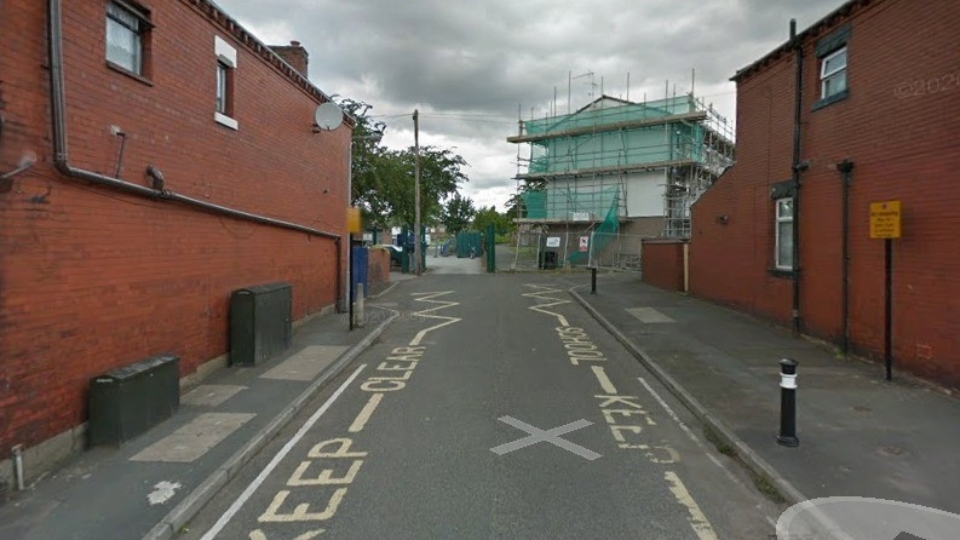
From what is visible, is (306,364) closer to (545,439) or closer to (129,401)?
(129,401)

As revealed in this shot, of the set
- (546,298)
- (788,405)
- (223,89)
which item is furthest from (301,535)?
(546,298)

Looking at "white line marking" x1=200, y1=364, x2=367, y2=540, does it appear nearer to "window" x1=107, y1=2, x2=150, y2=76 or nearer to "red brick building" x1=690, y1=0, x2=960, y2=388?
"window" x1=107, y1=2, x2=150, y2=76

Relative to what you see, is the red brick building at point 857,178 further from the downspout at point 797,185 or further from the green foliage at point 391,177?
the green foliage at point 391,177

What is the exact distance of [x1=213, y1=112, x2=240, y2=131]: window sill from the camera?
340 inches

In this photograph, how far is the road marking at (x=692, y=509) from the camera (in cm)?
399

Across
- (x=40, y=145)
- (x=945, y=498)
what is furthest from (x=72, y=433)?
(x=945, y=498)

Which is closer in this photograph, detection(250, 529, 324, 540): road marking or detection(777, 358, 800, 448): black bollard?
detection(250, 529, 324, 540): road marking

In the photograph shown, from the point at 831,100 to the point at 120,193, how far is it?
11.3 meters

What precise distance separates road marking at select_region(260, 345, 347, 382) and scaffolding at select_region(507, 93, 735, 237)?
24699mm

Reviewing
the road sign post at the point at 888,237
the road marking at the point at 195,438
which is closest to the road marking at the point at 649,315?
the road sign post at the point at 888,237

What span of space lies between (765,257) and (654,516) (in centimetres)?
1010

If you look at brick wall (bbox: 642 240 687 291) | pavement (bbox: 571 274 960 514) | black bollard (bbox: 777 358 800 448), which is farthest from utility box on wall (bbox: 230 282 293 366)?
brick wall (bbox: 642 240 687 291)

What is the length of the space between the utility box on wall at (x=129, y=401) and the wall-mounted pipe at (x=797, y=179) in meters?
11.0

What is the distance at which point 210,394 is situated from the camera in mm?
7410
